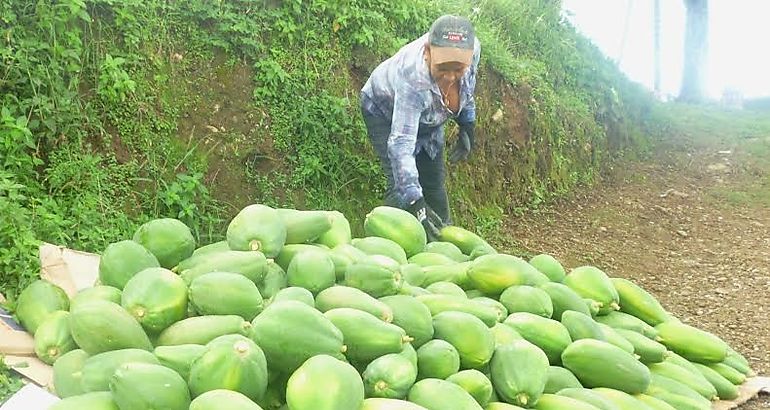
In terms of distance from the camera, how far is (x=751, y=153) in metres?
11.2

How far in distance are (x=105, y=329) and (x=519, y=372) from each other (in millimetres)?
1212

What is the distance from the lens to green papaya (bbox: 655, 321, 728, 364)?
3.39 meters

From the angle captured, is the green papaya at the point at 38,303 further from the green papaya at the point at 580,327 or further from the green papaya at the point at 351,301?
the green papaya at the point at 580,327

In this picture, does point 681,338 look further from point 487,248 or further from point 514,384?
point 514,384

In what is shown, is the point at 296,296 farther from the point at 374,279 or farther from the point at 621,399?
the point at 621,399

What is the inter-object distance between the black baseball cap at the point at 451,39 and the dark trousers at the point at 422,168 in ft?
2.02

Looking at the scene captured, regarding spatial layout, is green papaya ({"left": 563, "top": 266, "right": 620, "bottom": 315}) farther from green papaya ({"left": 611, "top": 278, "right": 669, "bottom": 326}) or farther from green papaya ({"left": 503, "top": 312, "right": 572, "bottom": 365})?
green papaya ({"left": 503, "top": 312, "right": 572, "bottom": 365})

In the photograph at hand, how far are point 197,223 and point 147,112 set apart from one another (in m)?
0.77

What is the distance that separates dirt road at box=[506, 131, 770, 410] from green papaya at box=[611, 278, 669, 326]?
1.70 ft

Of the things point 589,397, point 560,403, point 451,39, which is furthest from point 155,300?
point 451,39

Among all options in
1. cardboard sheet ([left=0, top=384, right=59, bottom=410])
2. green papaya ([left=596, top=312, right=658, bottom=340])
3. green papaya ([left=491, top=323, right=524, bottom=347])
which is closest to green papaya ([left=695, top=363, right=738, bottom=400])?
green papaya ([left=596, top=312, right=658, bottom=340])

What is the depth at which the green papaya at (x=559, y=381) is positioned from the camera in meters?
2.57

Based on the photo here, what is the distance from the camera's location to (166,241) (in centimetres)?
280

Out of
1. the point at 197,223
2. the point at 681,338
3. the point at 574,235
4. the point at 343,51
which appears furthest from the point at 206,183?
the point at 574,235
